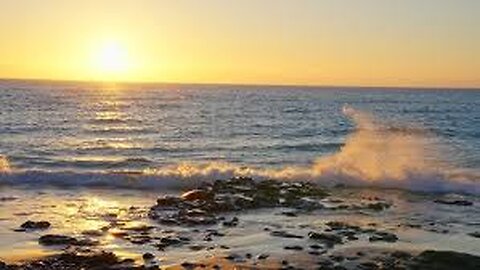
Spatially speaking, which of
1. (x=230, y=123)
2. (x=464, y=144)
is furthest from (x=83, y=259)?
(x=230, y=123)

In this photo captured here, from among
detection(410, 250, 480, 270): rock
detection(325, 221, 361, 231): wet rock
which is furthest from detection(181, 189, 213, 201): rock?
detection(410, 250, 480, 270): rock

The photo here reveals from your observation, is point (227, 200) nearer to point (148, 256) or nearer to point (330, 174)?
point (148, 256)

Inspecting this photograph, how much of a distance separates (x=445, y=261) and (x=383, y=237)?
3.84 metres

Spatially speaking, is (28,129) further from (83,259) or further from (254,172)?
(83,259)

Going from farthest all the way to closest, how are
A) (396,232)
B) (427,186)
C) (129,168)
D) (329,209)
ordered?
1. (129,168)
2. (427,186)
3. (329,209)
4. (396,232)

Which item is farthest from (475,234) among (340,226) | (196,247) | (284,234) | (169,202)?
(169,202)

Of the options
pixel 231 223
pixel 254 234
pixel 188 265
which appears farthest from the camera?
pixel 231 223

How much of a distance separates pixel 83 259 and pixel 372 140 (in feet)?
113

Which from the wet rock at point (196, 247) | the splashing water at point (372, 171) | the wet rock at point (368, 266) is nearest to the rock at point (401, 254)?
the wet rock at point (368, 266)

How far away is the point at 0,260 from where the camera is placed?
1859cm

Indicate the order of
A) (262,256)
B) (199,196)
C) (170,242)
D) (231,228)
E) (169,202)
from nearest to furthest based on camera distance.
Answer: (262,256), (170,242), (231,228), (169,202), (199,196)

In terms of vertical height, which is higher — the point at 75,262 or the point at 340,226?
the point at 75,262

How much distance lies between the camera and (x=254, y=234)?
2283 cm

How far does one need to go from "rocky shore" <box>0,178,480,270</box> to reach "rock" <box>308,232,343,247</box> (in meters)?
0.03
